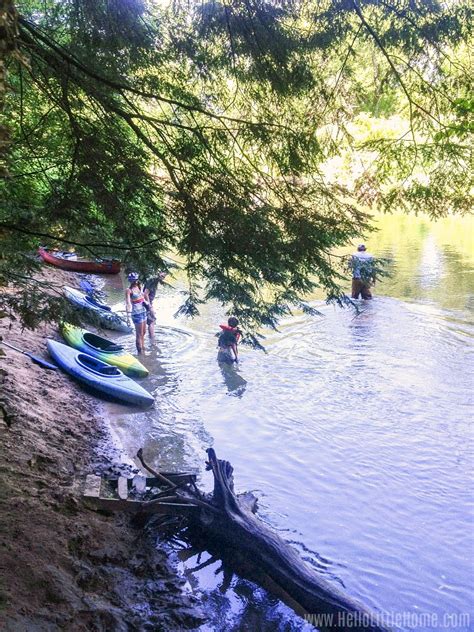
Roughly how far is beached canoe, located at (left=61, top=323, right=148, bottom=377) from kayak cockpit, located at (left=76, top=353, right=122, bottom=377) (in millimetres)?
557

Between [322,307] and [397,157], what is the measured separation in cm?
1330

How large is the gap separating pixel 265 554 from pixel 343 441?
4.03 metres

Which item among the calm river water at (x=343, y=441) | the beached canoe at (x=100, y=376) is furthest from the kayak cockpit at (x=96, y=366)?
the calm river water at (x=343, y=441)

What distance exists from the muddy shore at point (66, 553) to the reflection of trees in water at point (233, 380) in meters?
3.92

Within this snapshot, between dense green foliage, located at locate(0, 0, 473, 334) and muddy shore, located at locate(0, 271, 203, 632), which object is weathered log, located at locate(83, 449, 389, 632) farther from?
dense green foliage, located at locate(0, 0, 473, 334)

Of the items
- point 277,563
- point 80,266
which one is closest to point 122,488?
point 277,563

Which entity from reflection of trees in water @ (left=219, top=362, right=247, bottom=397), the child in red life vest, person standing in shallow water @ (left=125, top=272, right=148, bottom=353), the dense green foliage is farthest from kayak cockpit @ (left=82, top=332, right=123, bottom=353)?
the dense green foliage

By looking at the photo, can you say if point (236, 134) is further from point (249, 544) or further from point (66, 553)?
point (66, 553)

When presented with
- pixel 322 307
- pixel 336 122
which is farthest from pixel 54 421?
pixel 322 307

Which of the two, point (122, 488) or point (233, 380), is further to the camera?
point (233, 380)

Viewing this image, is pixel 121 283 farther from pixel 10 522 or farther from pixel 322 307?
pixel 10 522

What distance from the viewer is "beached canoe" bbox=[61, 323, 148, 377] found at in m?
11.7

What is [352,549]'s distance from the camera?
6895mm

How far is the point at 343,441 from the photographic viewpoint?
9.62m
